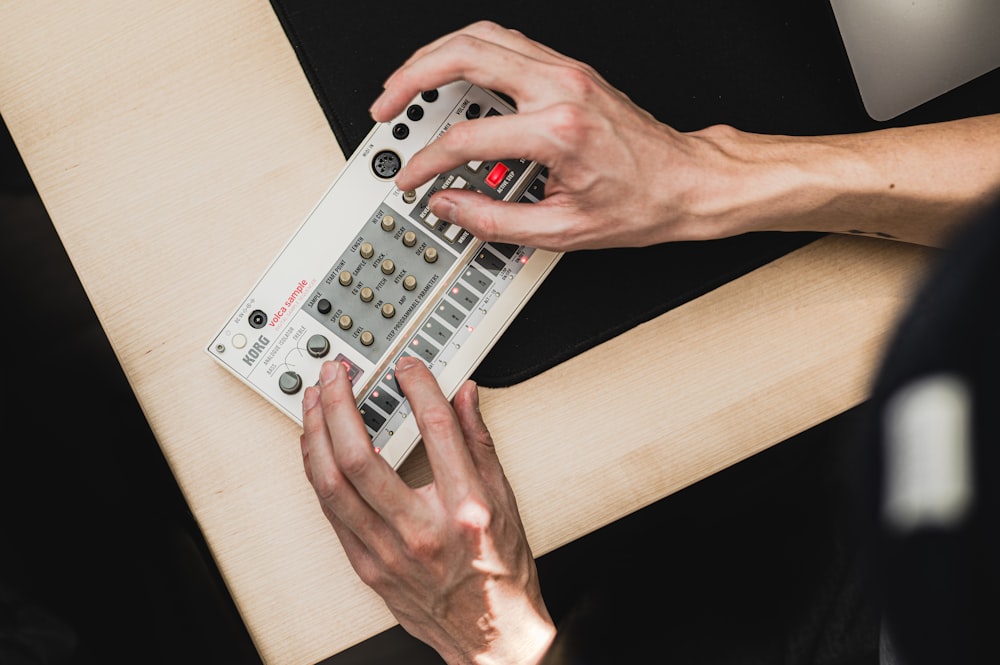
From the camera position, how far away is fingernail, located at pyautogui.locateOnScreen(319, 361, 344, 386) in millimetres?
608

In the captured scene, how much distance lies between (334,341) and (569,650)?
0.39m

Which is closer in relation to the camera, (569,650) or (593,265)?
(593,265)

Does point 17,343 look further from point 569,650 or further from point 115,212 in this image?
point 569,650

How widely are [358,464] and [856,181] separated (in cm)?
46

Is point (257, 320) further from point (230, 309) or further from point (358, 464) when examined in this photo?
point (358, 464)

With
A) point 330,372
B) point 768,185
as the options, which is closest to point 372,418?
point 330,372

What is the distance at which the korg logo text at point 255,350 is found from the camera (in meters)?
0.62

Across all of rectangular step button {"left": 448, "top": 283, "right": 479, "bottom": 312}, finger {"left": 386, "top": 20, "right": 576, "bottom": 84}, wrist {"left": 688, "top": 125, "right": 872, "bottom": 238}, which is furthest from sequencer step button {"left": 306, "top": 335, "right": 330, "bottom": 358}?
wrist {"left": 688, "top": 125, "right": 872, "bottom": 238}

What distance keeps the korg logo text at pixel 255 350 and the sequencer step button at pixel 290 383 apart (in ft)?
0.08

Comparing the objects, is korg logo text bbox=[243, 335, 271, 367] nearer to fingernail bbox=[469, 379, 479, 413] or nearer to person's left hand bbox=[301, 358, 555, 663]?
person's left hand bbox=[301, 358, 555, 663]

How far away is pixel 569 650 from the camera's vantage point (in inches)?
30.0

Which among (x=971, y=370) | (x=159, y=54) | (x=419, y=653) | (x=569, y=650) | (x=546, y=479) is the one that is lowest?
(x=419, y=653)

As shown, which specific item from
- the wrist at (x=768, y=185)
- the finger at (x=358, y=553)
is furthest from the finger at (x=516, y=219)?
the finger at (x=358, y=553)

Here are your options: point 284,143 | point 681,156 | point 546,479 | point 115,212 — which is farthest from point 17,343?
point 681,156
